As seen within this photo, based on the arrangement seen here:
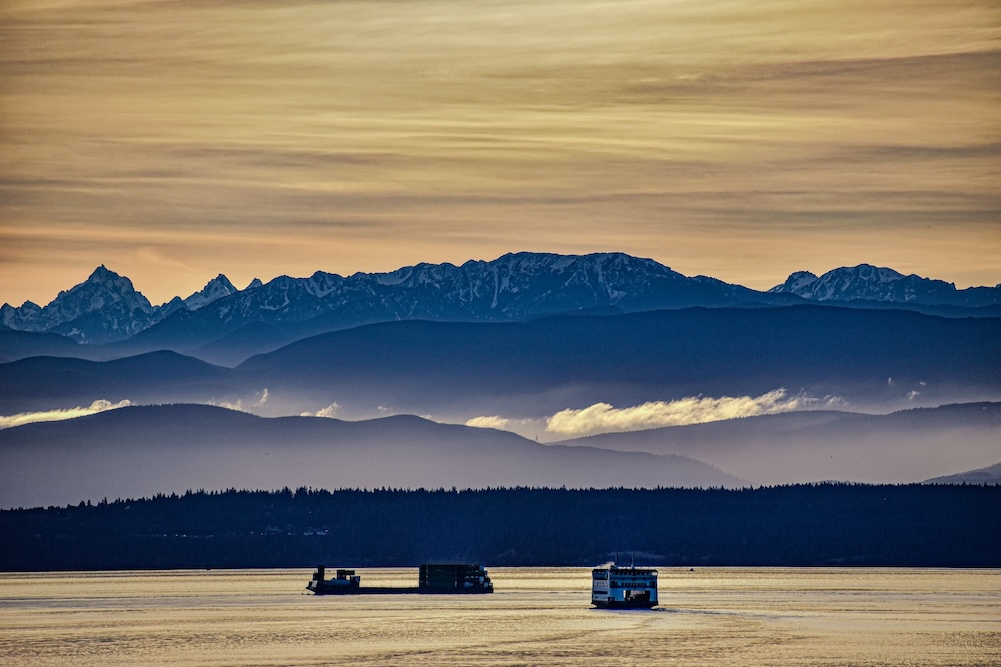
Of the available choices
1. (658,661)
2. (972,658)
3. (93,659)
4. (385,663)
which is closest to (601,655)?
(658,661)

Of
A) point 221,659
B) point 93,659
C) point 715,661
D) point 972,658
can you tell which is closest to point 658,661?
point 715,661

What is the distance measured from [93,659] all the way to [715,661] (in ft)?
207

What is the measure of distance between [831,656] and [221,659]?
61696 mm

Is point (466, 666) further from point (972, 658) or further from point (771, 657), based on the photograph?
point (972, 658)

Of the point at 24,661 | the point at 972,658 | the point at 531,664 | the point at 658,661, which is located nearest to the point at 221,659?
the point at 24,661

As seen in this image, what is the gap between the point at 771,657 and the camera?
195625 mm

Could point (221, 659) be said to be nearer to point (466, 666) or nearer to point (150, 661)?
point (150, 661)

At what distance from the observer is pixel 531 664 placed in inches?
7426

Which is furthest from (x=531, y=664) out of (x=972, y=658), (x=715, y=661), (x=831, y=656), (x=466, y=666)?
(x=972, y=658)

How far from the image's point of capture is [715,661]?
626 ft

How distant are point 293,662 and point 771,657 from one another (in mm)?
47780

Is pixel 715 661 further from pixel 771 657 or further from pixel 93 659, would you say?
pixel 93 659

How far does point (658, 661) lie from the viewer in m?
189

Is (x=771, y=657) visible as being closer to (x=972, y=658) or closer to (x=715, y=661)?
(x=715, y=661)
